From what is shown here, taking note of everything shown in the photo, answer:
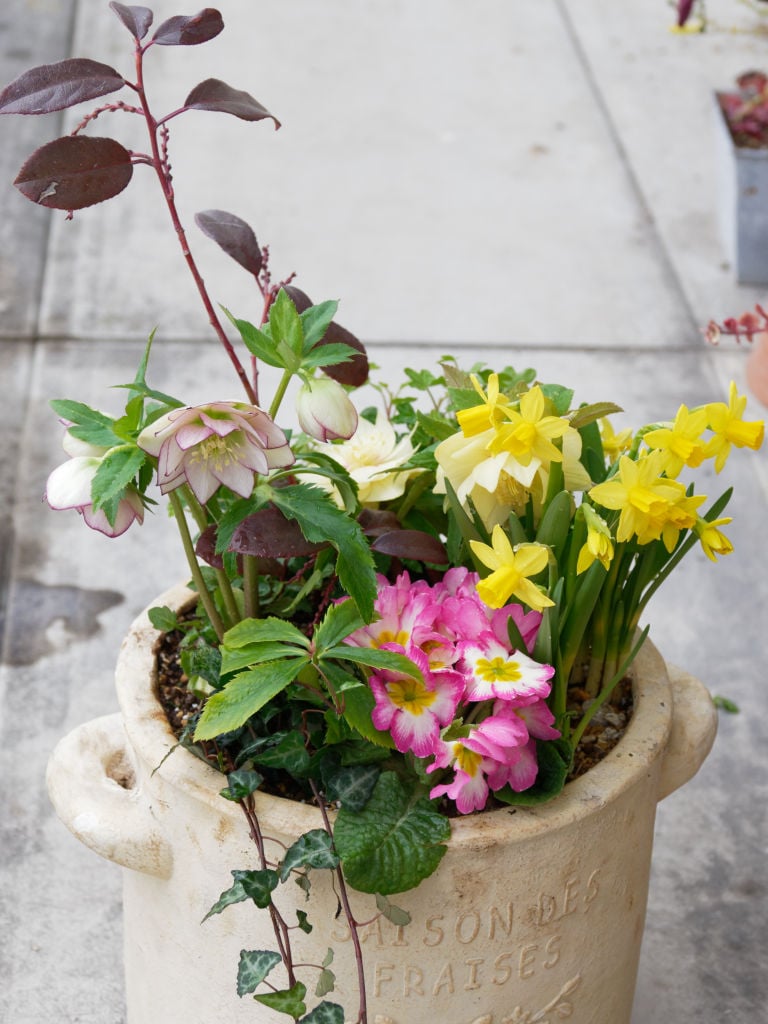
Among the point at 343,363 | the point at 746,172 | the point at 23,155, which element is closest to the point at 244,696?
the point at 343,363

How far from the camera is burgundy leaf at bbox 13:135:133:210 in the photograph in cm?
88

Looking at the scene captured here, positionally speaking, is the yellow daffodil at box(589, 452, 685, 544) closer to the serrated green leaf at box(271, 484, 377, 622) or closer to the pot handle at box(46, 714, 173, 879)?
the serrated green leaf at box(271, 484, 377, 622)

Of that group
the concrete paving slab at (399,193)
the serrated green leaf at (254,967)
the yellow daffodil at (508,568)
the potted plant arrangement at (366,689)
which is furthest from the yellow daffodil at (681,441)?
the concrete paving slab at (399,193)

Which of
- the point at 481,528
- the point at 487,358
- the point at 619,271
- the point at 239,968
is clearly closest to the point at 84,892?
the point at 239,968

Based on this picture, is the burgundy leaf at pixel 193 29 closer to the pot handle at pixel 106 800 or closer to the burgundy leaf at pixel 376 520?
the burgundy leaf at pixel 376 520

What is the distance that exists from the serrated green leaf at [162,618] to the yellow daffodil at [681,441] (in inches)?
16.2

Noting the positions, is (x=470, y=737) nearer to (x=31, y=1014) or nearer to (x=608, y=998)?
(x=608, y=998)

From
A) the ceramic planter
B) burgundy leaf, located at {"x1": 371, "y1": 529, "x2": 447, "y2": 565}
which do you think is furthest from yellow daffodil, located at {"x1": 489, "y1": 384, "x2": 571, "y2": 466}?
the ceramic planter

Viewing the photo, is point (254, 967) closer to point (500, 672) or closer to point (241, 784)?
point (241, 784)

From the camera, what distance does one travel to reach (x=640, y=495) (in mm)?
882

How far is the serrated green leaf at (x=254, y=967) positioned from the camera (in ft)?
2.94

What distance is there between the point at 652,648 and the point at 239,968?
1.40ft

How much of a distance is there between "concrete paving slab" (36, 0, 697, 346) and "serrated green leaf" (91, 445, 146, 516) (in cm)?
164

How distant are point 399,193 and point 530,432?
83.4 inches
